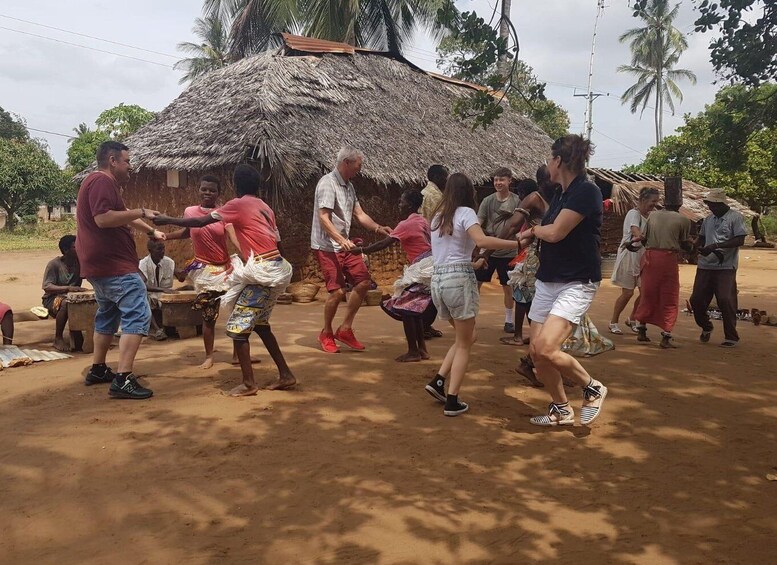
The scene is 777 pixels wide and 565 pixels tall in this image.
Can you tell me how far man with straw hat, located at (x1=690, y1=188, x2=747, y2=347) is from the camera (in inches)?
260

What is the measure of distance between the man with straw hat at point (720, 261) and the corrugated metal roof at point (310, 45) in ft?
27.3

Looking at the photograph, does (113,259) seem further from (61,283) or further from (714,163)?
(714,163)

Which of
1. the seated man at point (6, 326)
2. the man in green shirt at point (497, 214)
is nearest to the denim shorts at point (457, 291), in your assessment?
the man in green shirt at point (497, 214)

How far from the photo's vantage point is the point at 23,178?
27.2 metres

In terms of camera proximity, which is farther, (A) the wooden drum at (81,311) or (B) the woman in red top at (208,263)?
(A) the wooden drum at (81,311)

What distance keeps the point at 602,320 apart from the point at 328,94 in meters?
6.20

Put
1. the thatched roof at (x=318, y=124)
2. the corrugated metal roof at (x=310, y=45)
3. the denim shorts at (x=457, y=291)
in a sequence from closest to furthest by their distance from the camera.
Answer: the denim shorts at (x=457, y=291) → the thatched roof at (x=318, y=124) → the corrugated metal roof at (x=310, y=45)

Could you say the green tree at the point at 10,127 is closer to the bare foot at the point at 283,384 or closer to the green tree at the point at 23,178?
the green tree at the point at 23,178

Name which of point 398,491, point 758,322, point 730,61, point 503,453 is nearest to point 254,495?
point 398,491

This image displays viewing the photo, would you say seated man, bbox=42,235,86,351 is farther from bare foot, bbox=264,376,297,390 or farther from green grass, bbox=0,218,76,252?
green grass, bbox=0,218,76,252

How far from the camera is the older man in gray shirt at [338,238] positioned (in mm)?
5746

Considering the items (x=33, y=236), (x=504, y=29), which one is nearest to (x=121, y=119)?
(x=33, y=236)

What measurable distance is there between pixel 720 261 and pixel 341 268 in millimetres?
3937

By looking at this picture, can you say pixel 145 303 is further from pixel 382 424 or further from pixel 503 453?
pixel 503 453
